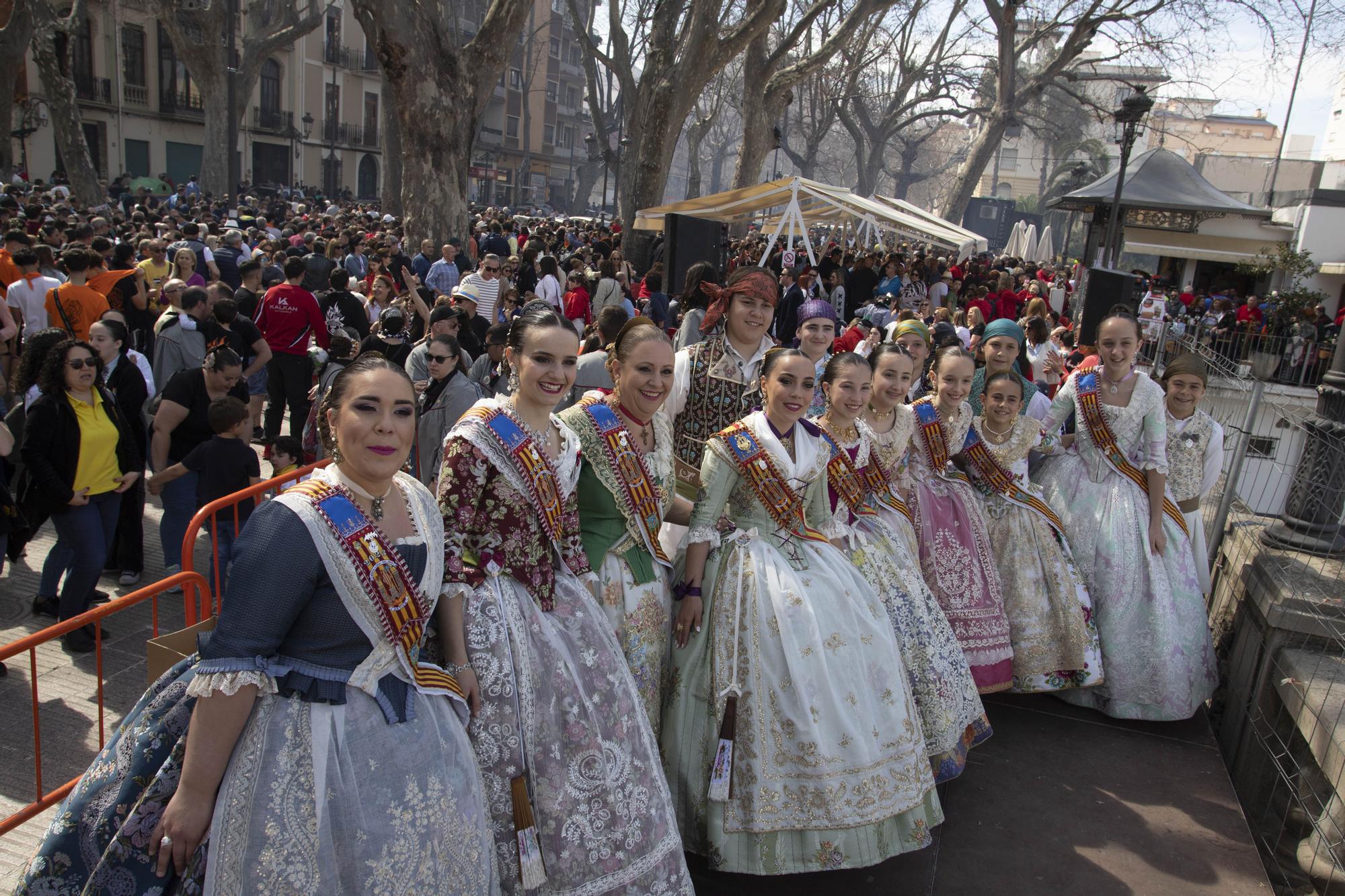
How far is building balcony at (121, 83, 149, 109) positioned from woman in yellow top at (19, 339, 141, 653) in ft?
123

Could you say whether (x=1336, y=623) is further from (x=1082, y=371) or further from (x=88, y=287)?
(x=88, y=287)

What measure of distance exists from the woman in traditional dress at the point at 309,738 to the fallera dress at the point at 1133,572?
354 cm

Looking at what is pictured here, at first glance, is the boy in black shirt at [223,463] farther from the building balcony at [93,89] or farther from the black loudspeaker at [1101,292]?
the building balcony at [93,89]

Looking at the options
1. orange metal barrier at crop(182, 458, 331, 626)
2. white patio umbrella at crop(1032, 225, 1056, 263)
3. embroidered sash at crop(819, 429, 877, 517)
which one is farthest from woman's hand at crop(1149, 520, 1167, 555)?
white patio umbrella at crop(1032, 225, 1056, 263)

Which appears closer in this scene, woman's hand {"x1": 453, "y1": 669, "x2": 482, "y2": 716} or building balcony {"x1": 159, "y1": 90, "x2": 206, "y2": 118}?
woman's hand {"x1": 453, "y1": 669, "x2": 482, "y2": 716}

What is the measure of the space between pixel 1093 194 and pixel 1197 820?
1564 centimetres

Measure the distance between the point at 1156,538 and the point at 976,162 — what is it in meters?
26.2

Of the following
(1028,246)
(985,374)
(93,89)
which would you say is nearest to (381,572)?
(985,374)

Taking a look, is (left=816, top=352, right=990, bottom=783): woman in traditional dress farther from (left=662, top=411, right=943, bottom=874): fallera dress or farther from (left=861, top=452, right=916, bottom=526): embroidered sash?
(left=662, top=411, right=943, bottom=874): fallera dress

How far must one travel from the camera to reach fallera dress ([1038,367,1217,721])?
4660 mm

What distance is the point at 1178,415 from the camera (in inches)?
198

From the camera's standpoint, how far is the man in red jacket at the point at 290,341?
772 centimetres

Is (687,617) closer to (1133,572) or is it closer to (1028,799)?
(1028,799)

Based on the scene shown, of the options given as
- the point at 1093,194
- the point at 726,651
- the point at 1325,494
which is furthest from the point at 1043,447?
the point at 1093,194
